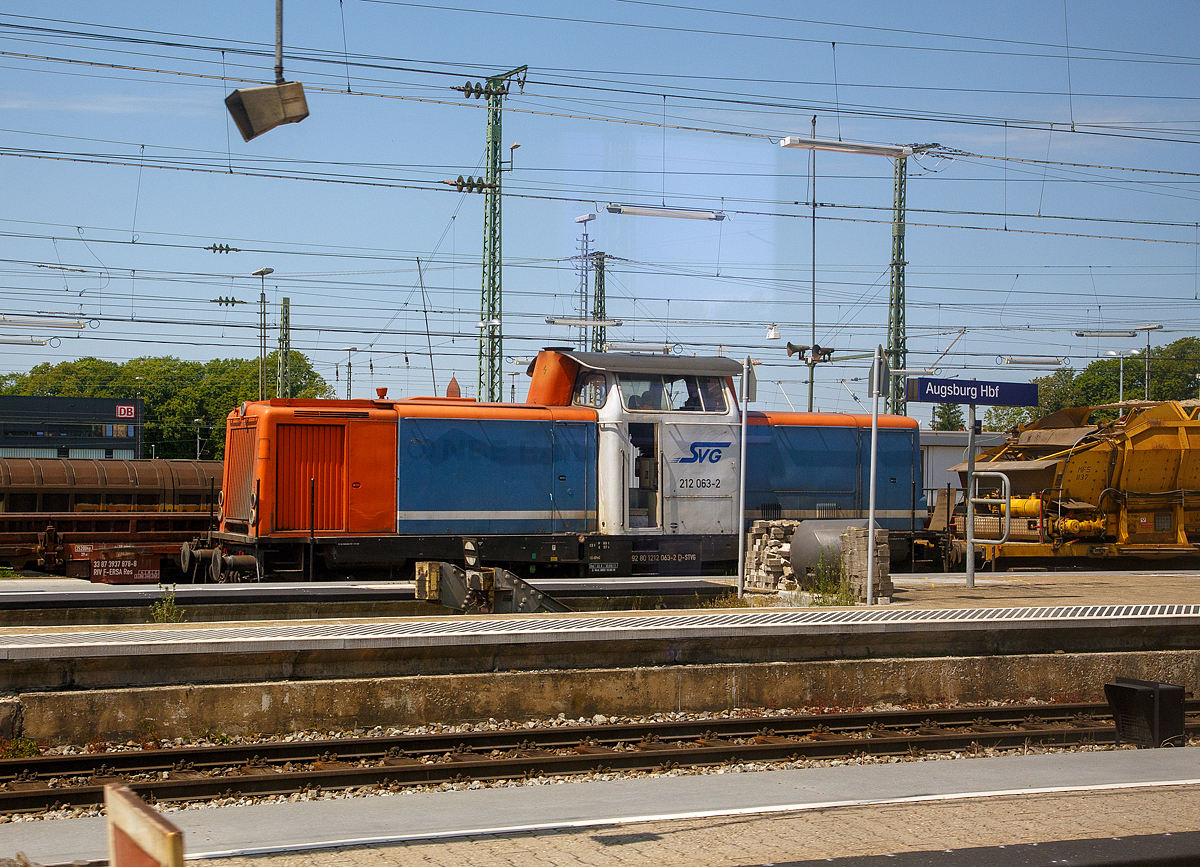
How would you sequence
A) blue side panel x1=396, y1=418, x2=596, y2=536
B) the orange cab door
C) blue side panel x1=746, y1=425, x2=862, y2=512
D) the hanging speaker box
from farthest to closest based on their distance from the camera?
blue side panel x1=746, y1=425, x2=862, y2=512 < blue side panel x1=396, y1=418, x2=596, y2=536 < the orange cab door < the hanging speaker box

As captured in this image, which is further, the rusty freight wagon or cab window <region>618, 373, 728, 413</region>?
the rusty freight wagon

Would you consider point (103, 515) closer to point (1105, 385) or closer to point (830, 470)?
point (830, 470)

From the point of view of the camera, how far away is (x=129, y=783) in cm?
679

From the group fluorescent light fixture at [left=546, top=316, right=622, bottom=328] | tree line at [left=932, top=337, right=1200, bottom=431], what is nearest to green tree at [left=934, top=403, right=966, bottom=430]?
tree line at [left=932, top=337, right=1200, bottom=431]

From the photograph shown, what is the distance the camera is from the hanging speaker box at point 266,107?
289 inches

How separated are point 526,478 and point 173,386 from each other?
277 ft

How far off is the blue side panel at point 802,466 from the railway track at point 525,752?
23.4ft

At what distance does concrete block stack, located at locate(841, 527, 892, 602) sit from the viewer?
471 inches

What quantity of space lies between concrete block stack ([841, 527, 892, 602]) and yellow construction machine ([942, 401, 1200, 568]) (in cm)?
651

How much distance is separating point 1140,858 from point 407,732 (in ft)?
18.2

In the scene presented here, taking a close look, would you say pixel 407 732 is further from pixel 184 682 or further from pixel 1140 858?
pixel 1140 858

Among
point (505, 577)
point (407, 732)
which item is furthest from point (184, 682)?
point (505, 577)

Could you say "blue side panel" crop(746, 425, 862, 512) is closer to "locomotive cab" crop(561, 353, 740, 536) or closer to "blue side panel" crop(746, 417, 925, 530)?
"blue side panel" crop(746, 417, 925, 530)

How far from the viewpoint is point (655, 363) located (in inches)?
597
